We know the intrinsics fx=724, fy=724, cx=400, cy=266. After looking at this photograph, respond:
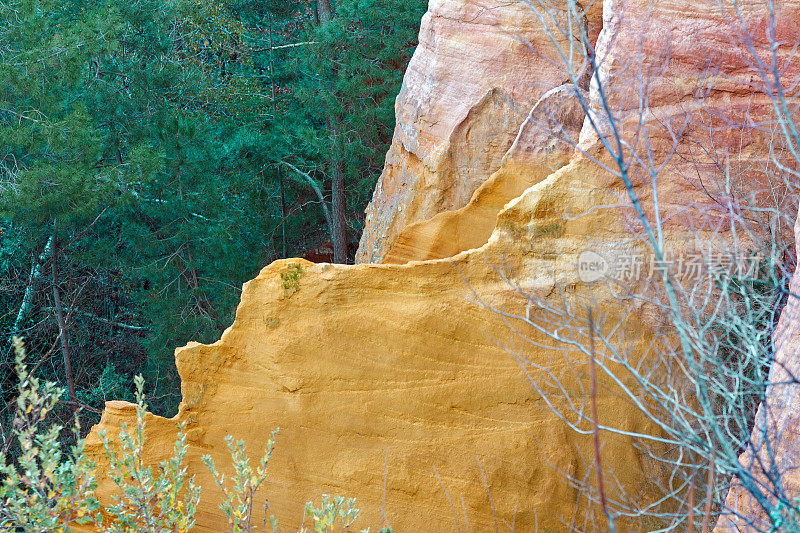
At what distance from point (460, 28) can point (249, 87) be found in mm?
4913

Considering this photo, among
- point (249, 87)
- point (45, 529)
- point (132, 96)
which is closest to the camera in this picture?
point (45, 529)

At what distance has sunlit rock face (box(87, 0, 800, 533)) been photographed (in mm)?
3924

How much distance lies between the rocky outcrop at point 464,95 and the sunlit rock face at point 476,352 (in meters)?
1.61

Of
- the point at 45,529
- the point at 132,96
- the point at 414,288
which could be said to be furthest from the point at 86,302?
the point at 45,529

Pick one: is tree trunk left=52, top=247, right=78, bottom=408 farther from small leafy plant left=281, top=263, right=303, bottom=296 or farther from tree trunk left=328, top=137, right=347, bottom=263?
small leafy plant left=281, top=263, right=303, bottom=296

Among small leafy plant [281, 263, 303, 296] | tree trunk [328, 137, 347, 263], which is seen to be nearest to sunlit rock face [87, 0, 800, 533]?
small leafy plant [281, 263, 303, 296]

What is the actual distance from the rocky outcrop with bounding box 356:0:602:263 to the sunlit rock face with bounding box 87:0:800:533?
1.61 metres

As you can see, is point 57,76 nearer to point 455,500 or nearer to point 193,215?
point 193,215

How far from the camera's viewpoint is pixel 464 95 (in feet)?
20.1

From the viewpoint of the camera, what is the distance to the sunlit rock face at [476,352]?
392 cm

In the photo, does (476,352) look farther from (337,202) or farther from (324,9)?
(324,9)

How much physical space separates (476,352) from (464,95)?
9.50 feet

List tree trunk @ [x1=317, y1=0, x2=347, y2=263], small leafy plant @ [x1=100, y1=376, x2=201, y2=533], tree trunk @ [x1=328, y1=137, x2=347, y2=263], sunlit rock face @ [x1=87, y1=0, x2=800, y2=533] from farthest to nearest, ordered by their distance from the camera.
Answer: tree trunk @ [x1=328, y1=137, x2=347, y2=263]
tree trunk @ [x1=317, y1=0, x2=347, y2=263]
sunlit rock face @ [x1=87, y1=0, x2=800, y2=533]
small leafy plant @ [x1=100, y1=376, x2=201, y2=533]

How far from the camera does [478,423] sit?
3.94 meters
